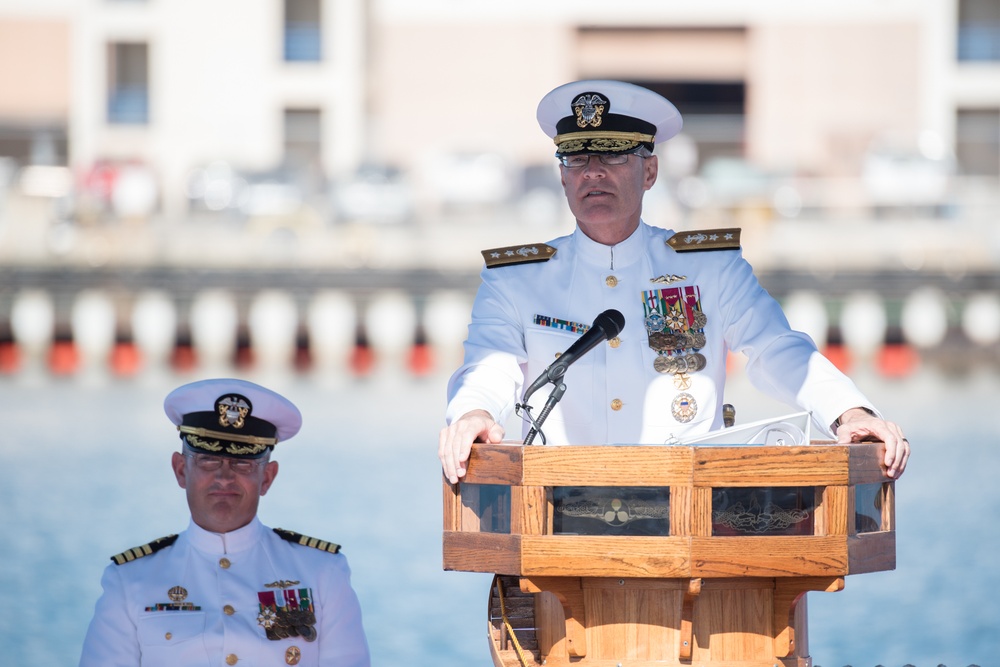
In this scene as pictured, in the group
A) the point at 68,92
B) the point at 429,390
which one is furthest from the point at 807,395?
the point at 68,92

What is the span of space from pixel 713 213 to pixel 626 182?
1961 centimetres

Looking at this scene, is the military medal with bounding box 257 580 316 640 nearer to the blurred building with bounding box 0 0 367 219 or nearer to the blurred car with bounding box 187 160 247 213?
the blurred car with bounding box 187 160 247 213

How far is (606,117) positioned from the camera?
340 cm

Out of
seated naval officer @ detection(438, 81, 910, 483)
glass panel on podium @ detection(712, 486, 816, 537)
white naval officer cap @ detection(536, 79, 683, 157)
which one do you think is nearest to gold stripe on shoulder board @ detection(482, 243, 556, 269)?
seated naval officer @ detection(438, 81, 910, 483)

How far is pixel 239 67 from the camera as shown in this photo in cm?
3509

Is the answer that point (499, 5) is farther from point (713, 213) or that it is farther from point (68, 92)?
point (713, 213)

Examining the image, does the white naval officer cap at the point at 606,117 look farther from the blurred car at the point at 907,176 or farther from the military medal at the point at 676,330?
the blurred car at the point at 907,176

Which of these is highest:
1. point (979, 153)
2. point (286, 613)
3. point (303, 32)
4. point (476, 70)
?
point (303, 32)

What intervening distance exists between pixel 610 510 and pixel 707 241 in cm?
91

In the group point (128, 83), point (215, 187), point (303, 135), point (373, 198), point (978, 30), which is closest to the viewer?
point (373, 198)

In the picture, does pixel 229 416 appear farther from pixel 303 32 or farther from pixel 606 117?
pixel 303 32

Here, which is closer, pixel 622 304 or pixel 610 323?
pixel 610 323

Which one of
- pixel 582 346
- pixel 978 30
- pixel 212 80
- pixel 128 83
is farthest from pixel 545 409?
pixel 128 83

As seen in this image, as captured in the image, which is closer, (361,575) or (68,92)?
(361,575)
